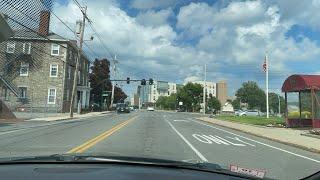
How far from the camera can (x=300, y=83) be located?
131 feet

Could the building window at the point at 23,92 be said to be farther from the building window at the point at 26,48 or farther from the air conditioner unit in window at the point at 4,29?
the air conditioner unit in window at the point at 4,29

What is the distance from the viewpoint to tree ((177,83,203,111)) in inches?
6211

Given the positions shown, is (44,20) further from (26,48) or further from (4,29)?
(4,29)

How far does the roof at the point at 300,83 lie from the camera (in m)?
38.7

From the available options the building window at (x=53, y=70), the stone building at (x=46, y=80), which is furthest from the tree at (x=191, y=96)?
the building window at (x=53, y=70)

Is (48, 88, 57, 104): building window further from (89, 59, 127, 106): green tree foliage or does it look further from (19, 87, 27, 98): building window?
(89, 59, 127, 106): green tree foliage

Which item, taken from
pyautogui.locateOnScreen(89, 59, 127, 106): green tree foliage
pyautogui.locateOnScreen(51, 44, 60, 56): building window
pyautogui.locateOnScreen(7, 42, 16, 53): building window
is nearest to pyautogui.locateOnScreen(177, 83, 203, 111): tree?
pyautogui.locateOnScreen(89, 59, 127, 106): green tree foliage

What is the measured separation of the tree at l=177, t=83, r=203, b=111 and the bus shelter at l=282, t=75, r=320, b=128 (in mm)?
110385

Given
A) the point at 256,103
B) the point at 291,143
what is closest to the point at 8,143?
the point at 291,143

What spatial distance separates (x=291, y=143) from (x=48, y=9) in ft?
88.6

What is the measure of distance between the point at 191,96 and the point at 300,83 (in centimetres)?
11921

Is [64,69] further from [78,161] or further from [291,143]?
[78,161]

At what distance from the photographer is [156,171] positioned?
3.95 m

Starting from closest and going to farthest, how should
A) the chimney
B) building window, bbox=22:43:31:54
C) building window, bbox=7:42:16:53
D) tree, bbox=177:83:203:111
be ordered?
the chimney < building window, bbox=7:42:16:53 < building window, bbox=22:43:31:54 < tree, bbox=177:83:203:111
